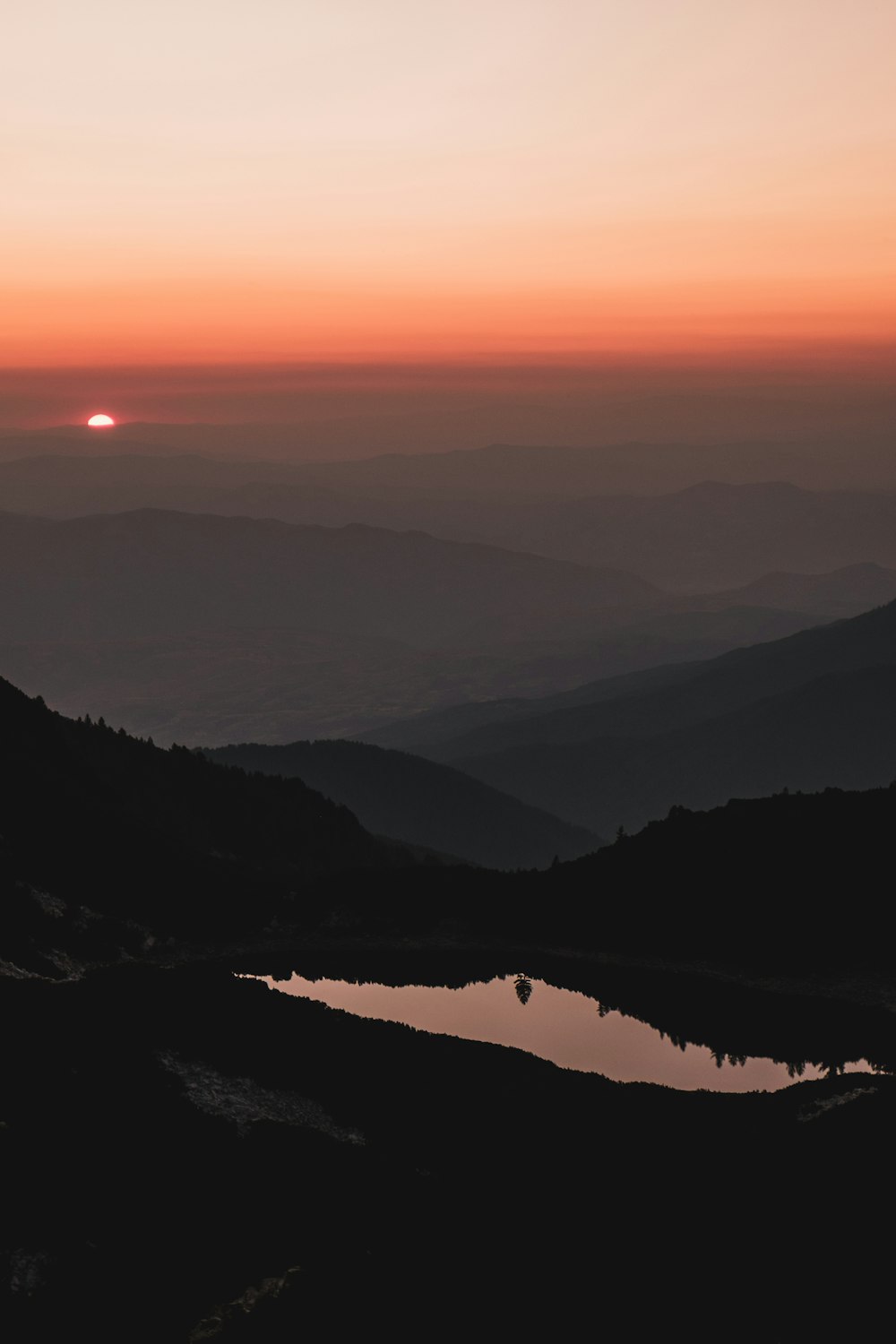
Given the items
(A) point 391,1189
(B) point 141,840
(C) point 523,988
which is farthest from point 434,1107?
(B) point 141,840

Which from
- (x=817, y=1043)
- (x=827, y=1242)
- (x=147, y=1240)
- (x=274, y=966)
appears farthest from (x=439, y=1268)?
(x=274, y=966)

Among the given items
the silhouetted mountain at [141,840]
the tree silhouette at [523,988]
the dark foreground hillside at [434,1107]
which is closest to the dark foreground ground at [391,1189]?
the dark foreground hillside at [434,1107]

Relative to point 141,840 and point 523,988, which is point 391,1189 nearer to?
point 523,988

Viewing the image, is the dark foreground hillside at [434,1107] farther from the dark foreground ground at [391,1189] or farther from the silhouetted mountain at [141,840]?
the silhouetted mountain at [141,840]

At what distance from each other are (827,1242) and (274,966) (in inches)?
1938

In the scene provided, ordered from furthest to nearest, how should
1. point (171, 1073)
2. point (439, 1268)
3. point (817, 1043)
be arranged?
1. point (817, 1043)
2. point (171, 1073)
3. point (439, 1268)

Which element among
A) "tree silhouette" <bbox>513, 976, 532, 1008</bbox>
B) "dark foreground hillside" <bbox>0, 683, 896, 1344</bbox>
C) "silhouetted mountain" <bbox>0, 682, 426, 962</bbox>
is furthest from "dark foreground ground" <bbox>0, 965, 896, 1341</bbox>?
A: "silhouetted mountain" <bbox>0, 682, 426, 962</bbox>

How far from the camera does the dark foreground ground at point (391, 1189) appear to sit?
41.0 m

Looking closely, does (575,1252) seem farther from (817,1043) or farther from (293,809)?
(293,809)

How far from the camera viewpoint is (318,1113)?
58.4m

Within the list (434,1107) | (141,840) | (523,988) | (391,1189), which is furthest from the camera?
(141,840)

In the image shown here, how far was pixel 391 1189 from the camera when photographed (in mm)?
48438

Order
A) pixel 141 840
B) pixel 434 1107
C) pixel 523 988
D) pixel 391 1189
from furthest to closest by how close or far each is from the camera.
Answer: pixel 141 840 < pixel 523 988 < pixel 434 1107 < pixel 391 1189

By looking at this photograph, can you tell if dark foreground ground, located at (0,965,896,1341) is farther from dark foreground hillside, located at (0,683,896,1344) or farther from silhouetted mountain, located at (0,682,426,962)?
silhouetted mountain, located at (0,682,426,962)
